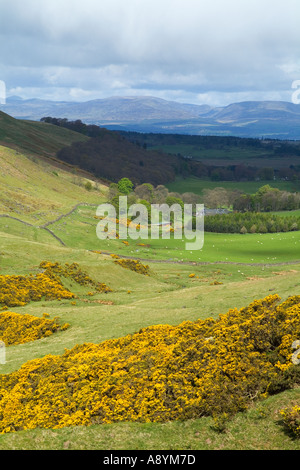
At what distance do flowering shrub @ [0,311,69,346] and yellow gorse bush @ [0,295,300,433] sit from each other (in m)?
10.3

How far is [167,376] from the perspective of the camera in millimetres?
23672

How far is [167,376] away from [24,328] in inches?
864

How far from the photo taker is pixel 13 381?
27047 mm

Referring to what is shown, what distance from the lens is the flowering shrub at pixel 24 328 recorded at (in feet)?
128

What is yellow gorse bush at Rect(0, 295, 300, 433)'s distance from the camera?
21.3m

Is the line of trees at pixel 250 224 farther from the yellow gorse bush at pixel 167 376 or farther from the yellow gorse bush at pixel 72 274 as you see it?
the yellow gorse bush at pixel 167 376

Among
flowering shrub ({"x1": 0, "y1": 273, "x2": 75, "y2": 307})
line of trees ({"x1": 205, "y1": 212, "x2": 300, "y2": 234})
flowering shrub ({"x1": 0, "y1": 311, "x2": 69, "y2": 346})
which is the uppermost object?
line of trees ({"x1": 205, "y1": 212, "x2": 300, "y2": 234})

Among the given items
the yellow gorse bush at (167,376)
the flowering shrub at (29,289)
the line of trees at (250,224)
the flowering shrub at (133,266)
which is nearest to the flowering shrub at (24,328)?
the flowering shrub at (29,289)

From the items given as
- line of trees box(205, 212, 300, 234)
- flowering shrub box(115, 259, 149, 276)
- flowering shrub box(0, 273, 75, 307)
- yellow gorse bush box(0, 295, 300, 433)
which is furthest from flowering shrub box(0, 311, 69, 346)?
line of trees box(205, 212, 300, 234)

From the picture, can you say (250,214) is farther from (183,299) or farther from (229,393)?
(229,393)

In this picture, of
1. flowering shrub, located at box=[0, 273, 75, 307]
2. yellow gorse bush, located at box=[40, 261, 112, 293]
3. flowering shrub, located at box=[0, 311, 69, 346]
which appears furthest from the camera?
yellow gorse bush, located at box=[40, 261, 112, 293]

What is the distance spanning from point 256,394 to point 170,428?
4.94 metres

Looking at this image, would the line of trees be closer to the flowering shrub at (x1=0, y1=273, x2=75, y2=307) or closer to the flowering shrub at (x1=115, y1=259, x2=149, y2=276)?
the flowering shrub at (x1=115, y1=259, x2=149, y2=276)
